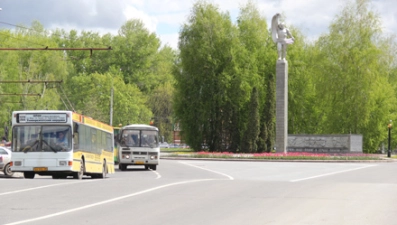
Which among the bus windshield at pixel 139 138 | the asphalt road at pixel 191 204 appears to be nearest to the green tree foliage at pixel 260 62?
the bus windshield at pixel 139 138

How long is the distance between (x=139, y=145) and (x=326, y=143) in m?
30.8

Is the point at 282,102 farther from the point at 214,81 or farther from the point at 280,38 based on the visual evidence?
the point at 214,81

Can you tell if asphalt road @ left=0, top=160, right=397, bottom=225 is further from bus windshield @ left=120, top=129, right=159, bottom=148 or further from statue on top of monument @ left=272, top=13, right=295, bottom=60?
statue on top of monument @ left=272, top=13, right=295, bottom=60

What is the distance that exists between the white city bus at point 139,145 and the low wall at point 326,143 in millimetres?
29419

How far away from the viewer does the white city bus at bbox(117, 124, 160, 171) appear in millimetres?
43031

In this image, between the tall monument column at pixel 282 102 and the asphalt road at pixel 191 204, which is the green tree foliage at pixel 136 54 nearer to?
the tall monument column at pixel 282 102

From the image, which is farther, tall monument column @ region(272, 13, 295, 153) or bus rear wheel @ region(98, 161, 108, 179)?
tall monument column @ region(272, 13, 295, 153)

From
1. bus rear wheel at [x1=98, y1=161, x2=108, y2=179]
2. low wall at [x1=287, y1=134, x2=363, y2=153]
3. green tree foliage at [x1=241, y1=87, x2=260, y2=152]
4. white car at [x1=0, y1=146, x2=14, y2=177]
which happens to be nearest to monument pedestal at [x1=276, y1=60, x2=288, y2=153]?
low wall at [x1=287, y1=134, x2=363, y2=153]

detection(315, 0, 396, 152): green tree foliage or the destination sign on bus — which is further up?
detection(315, 0, 396, 152): green tree foliage

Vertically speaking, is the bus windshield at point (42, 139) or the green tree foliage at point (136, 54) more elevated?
the green tree foliage at point (136, 54)

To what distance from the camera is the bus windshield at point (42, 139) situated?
29188 millimetres

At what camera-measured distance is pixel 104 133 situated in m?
35.9

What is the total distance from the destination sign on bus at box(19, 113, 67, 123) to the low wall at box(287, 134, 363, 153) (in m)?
43.6

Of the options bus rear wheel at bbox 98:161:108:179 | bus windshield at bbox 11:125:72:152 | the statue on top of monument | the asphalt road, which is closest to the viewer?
the asphalt road
